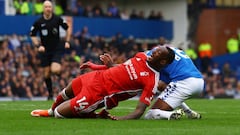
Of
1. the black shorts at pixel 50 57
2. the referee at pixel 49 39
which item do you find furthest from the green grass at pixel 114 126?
the black shorts at pixel 50 57

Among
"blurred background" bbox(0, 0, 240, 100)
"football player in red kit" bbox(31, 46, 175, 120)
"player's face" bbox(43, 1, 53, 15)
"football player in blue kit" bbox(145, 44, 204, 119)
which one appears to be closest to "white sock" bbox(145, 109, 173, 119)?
"football player in blue kit" bbox(145, 44, 204, 119)

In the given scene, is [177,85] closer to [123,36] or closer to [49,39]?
[49,39]

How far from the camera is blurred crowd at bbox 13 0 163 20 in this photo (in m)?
36.2

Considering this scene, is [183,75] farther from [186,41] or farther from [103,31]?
[186,41]

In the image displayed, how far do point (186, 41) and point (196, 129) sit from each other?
31.4 m

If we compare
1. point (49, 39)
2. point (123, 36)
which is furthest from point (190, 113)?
point (123, 36)

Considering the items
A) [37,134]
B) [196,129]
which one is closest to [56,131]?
[37,134]

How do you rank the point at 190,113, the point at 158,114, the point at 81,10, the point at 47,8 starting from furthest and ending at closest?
the point at 81,10 → the point at 47,8 → the point at 190,113 → the point at 158,114

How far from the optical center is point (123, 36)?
3900 centimetres

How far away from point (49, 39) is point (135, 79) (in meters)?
8.83

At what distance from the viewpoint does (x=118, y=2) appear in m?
44.5

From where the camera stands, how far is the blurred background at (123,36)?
3030cm

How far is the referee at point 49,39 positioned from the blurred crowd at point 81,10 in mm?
14284

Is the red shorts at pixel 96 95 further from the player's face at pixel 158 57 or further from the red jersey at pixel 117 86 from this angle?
the player's face at pixel 158 57
